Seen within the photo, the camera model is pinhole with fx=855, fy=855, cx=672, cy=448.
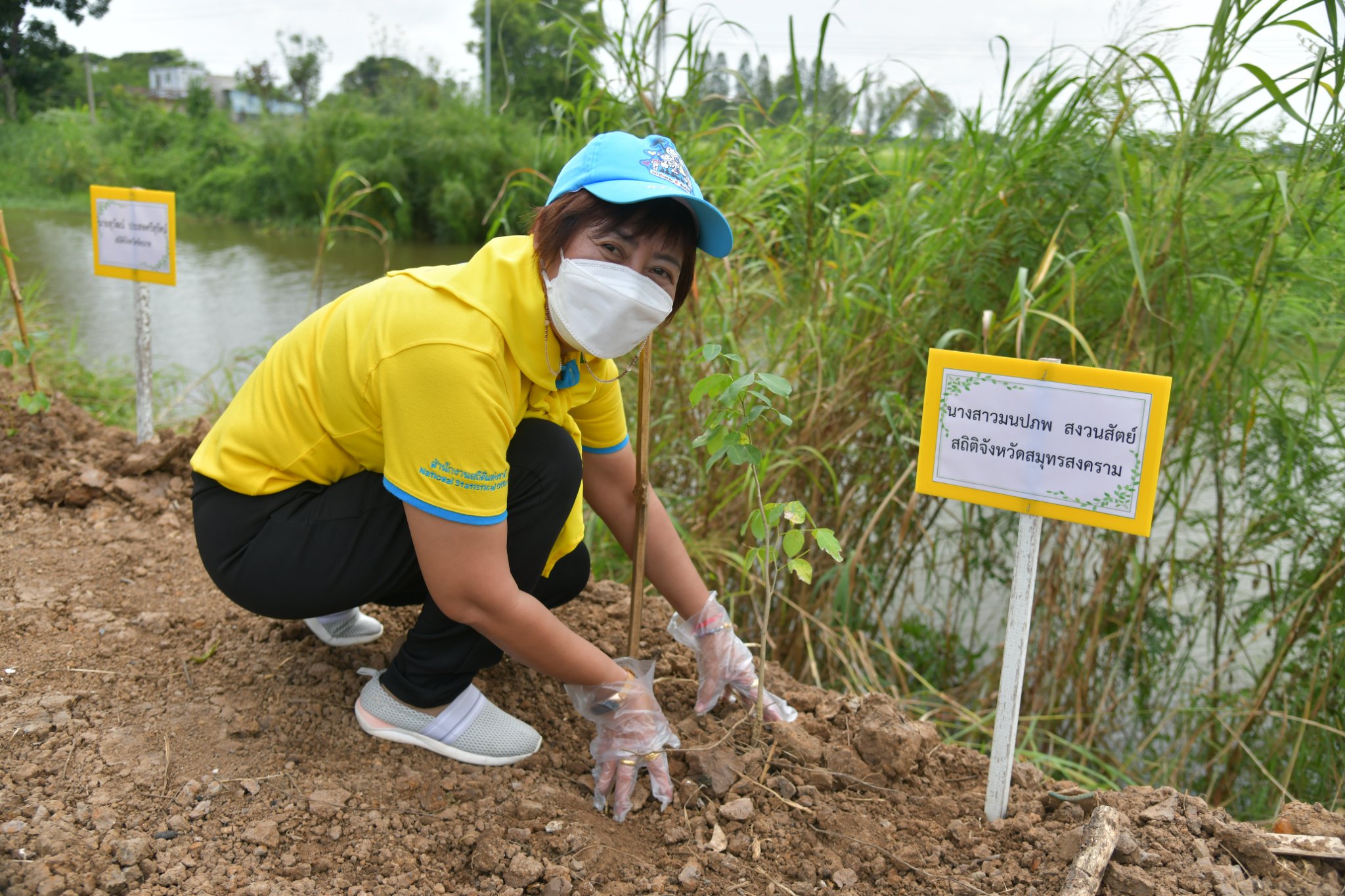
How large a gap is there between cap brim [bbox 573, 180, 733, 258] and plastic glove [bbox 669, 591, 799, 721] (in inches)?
24.8

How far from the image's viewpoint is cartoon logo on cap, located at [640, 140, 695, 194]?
Answer: 1095 mm

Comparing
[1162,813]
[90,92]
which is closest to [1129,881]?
[1162,813]

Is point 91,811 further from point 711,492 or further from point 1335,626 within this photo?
point 1335,626

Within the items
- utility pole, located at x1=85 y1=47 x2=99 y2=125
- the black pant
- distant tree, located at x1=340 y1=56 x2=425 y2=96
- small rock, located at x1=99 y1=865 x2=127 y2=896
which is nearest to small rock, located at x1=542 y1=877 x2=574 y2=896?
the black pant

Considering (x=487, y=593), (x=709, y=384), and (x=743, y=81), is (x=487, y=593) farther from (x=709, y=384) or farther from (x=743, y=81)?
(x=743, y=81)

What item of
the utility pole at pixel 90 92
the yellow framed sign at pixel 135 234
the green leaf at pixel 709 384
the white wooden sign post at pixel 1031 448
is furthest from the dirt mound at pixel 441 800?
the utility pole at pixel 90 92

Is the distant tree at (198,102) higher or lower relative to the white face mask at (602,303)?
higher

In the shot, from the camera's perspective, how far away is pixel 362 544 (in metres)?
1.26

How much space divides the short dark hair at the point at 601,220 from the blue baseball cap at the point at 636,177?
1 cm

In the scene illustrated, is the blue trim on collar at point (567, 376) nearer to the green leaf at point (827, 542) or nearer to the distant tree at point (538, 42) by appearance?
the green leaf at point (827, 542)

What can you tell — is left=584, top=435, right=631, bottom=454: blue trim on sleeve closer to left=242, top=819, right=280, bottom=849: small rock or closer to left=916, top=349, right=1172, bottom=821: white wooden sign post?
left=916, top=349, right=1172, bottom=821: white wooden sign post

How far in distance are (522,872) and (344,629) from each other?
0.69 meters

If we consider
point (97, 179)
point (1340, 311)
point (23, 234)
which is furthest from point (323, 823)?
point (97, 179)

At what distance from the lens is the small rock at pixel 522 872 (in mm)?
1071
